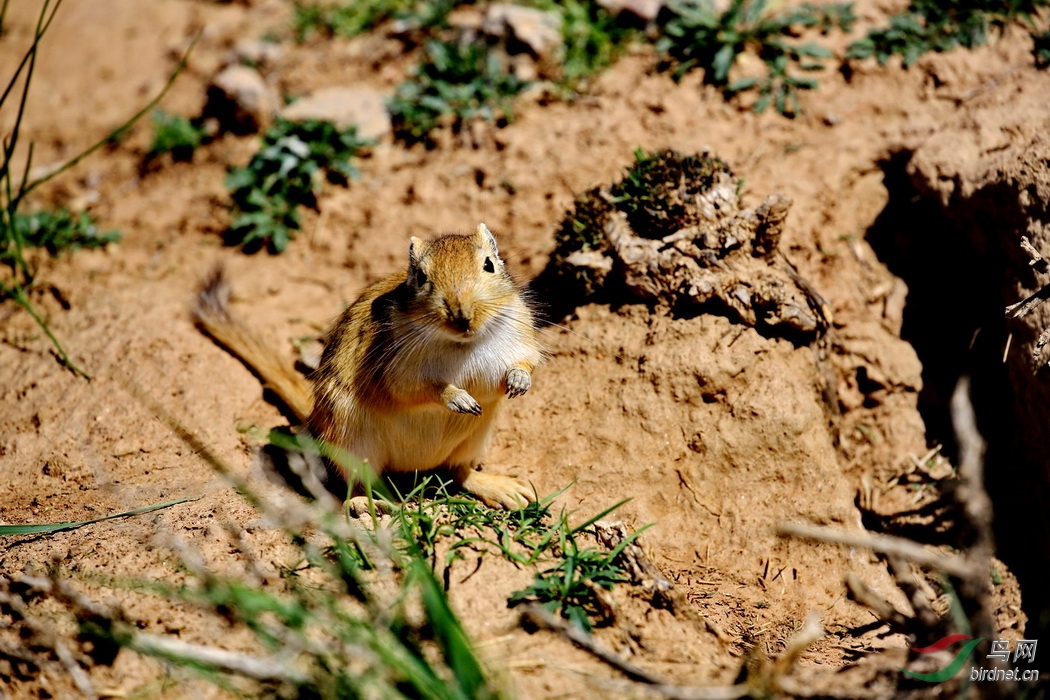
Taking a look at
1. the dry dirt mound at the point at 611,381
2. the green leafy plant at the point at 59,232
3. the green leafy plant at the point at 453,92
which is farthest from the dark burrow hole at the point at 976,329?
the green leafy plant at the point at 59,232

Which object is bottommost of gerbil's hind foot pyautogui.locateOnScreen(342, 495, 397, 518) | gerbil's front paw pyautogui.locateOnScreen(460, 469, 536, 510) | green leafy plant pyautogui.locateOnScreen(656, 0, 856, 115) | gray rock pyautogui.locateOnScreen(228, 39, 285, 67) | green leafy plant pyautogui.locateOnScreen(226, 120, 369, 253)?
gerbil's front paw pyautogui.locateOnScreen(460, 469, 536, 510)

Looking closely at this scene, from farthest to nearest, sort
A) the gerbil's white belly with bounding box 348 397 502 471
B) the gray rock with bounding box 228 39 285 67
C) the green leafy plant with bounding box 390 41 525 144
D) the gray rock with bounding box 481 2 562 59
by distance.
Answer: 1. the gray rock with bounding box 228 39 285 67
2. the gray rock with bounding box 481 2 562 59
3. the green leafy plant with bounding box 390 41 525 144
4. the gerbil's white belly with bounding box 348 397 502 471

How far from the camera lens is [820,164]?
218 inches

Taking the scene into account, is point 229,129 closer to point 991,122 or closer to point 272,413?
point 272,413

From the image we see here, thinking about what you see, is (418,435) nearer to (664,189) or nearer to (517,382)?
(517,382)

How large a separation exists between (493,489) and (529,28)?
4009 mm

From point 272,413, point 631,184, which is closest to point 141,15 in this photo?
point 272,413

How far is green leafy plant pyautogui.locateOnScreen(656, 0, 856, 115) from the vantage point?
20.0 ft

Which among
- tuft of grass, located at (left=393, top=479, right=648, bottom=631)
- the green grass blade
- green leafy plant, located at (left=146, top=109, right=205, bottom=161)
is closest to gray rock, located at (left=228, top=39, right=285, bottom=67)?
green leafy plant, located at (left=146, top=109, right=205, bottom=161)

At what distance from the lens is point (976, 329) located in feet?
16.1

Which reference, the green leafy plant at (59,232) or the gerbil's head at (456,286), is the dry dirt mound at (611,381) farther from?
the gerbil's head at (456,286)

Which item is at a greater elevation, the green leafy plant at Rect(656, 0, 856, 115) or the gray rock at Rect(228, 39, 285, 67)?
the green leafy plant at Rect(656, 0, 856, 115)

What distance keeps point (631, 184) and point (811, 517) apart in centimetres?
215

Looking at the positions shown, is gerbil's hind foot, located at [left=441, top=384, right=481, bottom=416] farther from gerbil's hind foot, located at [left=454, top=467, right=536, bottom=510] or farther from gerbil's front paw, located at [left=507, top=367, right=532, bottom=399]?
gerbil's hind foot, located at [left=454, top=467, right=536, bottom=510]
